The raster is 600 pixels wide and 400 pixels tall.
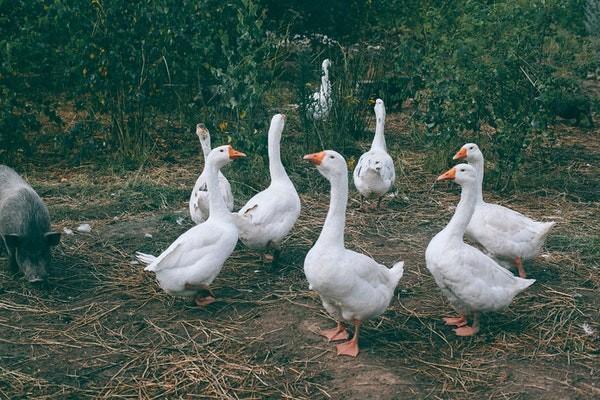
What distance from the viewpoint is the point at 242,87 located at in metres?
Result: 8.07

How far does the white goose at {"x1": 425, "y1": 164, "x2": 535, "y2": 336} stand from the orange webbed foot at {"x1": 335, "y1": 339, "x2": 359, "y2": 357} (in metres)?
0.73

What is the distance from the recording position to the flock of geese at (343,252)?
15.5 ft

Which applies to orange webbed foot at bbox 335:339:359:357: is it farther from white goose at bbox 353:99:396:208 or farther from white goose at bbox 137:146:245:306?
white goose at bbox 353:99:396:208

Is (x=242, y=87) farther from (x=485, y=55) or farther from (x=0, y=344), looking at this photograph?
(x=0, y=344)

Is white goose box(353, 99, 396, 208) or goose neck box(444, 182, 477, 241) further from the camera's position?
white goose box(353, 99, 396, 208)

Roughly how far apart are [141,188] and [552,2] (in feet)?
15.5

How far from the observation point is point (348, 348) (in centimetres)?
475

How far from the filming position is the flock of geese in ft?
15.5

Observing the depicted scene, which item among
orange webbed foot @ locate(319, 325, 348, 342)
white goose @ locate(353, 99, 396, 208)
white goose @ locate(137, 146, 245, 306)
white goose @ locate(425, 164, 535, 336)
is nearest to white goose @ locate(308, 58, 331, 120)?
white goose @ locate(353, 99, 396, 208)

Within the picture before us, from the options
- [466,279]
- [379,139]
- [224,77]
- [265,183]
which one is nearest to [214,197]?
[466,279]

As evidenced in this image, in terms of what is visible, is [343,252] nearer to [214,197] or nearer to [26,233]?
[214,197]

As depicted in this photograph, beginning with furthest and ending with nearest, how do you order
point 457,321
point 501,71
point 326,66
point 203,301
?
1. point 326,66
2. point 501,71
3. point 203,301
4. point 457,321

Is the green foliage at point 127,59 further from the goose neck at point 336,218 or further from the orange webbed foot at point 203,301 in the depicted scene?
the goose neck at point 336,218

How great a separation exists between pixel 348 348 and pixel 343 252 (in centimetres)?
62
